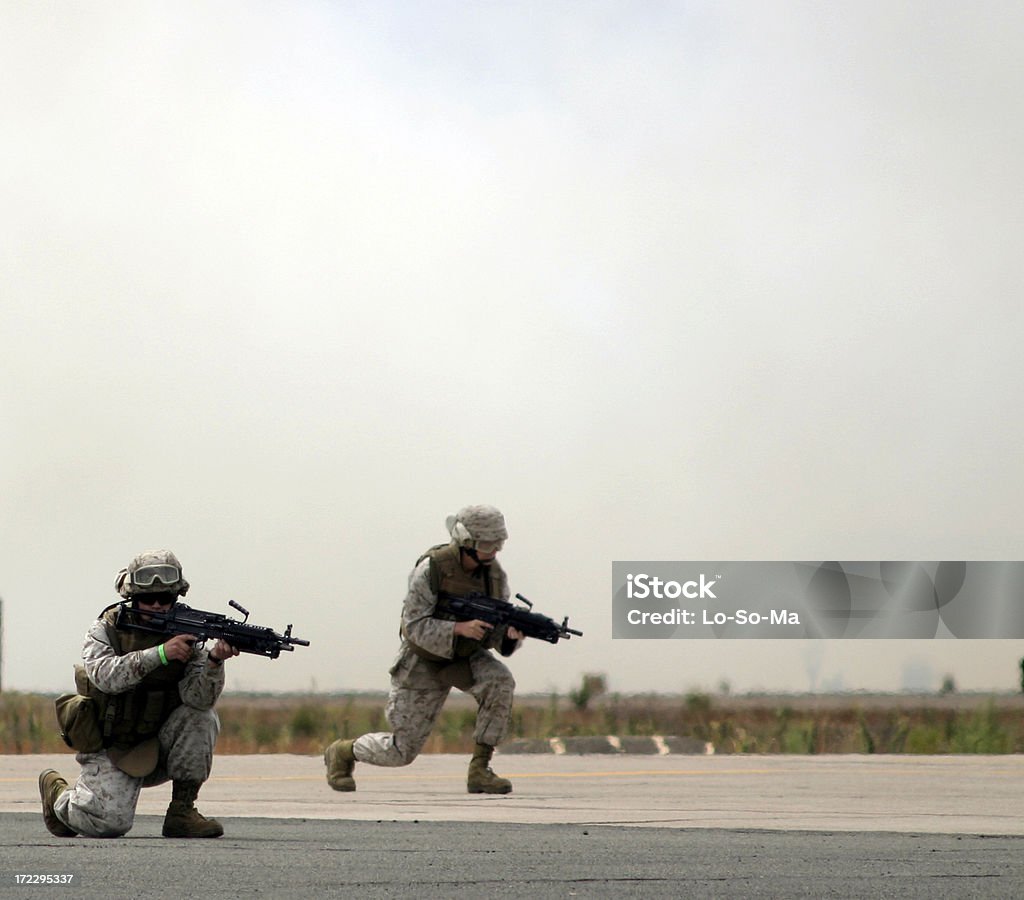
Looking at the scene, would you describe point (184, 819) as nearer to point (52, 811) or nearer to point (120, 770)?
point (120, 770)

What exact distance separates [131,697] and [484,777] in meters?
3.32

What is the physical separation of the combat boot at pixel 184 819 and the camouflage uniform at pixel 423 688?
2532mm

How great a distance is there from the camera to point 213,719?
879cm

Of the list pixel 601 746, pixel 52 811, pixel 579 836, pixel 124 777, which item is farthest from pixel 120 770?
pixel 601 746

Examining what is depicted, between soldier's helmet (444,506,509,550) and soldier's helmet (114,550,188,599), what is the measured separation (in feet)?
8.82

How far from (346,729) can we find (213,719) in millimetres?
12070

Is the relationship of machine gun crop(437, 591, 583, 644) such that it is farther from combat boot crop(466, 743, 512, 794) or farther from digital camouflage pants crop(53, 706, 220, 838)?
digital camouflage pants crop(53, 706, 220, 838)

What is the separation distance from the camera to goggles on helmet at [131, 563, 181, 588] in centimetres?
837

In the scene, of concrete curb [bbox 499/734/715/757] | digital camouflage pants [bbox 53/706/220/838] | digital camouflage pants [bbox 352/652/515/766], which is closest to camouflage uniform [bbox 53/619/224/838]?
digital camouflage pants [bbox 53/706/220/838]

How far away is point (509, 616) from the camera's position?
10.8 m

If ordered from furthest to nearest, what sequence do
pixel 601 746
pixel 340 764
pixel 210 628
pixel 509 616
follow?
1. pixel 601 746
2. pixel 340 764
3. pixel 509 616
4. pixel 210 628

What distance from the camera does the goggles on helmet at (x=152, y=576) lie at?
8367 millimetres

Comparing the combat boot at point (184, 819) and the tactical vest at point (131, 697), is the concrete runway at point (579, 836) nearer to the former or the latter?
the combat boot at point (184, 819)

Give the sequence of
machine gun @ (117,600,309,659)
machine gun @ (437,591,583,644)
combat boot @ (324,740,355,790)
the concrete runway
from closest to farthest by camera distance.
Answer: the concrete runway < machine gun @ (117,600,309,659) < machine gun @ (437,591,583,644) < combat boot @ (324,740,355,790)
